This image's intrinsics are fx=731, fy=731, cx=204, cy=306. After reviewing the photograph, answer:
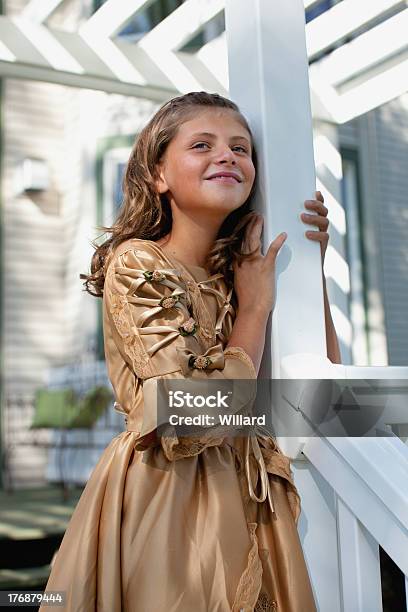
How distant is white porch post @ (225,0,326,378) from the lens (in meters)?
1.63

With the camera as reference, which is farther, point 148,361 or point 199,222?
point 199,222

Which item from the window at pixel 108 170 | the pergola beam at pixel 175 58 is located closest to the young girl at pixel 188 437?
the pergola beam at pixel 175 58

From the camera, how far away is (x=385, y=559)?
3.13 m

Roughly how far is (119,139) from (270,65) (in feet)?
19.7

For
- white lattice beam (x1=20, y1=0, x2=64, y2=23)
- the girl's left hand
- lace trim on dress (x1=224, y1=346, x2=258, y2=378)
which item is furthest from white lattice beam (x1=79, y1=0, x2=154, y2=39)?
lace trim on dress (x1=224, y1=346, x2=258, y2=378)

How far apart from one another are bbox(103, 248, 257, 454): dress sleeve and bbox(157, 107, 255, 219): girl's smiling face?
189 mm

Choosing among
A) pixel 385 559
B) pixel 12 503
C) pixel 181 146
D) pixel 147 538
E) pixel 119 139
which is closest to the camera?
pixel 147 538

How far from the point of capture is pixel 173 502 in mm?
1358

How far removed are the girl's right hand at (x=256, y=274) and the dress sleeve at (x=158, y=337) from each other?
136 millimetres

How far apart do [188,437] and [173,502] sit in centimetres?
12

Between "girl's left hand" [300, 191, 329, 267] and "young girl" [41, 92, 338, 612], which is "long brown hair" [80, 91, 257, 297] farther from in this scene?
"girl's left hand" [300, 191, 329, 267]

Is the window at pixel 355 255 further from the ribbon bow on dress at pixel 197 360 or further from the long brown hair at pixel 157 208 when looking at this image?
the ribbon bow on dress at pixel 197 360

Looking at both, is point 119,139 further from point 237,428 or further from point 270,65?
point 237,428

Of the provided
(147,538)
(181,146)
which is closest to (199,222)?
(181,146)
